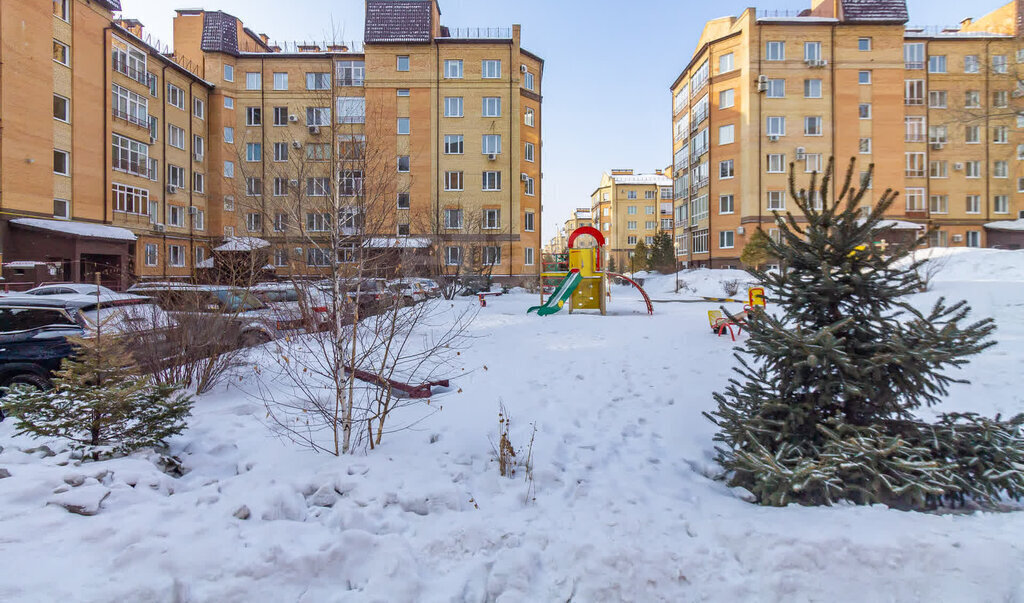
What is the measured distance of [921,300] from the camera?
13.8m

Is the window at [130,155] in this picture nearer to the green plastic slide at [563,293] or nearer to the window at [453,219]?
the window at [453,219]

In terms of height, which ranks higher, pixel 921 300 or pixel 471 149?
pixel 471 149

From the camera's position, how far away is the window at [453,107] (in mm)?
35750

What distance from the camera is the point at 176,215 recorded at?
34.9m

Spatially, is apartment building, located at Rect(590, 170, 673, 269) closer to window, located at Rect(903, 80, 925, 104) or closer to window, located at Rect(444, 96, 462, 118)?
window, located at Rect(903, 80, 925, 104)

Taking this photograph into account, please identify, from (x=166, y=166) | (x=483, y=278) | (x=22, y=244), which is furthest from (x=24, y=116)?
(x=483, y=278)

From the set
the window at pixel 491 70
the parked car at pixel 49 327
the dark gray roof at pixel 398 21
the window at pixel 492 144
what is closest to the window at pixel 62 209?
the dark gray roof at pixel 398 21

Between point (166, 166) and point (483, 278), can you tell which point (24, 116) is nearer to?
point (166, 166)

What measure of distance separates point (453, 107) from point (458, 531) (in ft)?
120

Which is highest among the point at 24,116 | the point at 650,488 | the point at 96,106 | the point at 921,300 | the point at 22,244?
the point at 96,106

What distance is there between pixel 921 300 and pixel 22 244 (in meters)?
37.1

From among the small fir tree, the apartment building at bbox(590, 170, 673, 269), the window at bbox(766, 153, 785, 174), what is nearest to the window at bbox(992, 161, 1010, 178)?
the window at bbox(766, 153, 785, 174)

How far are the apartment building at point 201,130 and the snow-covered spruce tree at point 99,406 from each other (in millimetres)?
16953

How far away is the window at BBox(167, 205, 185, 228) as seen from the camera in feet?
112
